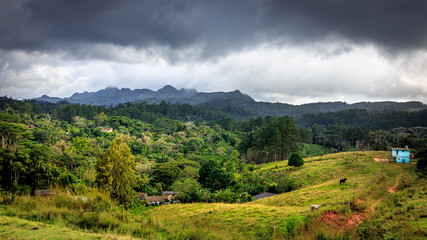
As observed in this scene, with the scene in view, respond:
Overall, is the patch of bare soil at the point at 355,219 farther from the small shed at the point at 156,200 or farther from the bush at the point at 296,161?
the bush at the point at 296,161

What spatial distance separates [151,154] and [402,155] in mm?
43800

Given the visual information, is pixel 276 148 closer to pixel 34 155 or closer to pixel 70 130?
pixel 34 155

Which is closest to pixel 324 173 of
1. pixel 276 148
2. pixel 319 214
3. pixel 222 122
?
pixel 276 148

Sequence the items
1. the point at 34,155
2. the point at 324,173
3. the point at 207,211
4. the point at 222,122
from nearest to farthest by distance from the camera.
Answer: the point at 207,211 < the point at 34,155 < the point at 324,173 < the point at 222,122

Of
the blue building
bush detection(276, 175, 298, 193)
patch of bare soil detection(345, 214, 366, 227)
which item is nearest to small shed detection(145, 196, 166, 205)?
bush detection(276, 175, 298, 193)

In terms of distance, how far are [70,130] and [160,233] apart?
6158cm

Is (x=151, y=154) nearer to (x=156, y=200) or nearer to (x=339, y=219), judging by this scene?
(x=156, y=200)

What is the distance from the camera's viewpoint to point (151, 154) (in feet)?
163

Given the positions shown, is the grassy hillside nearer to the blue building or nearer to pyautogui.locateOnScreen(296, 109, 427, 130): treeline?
the blue building

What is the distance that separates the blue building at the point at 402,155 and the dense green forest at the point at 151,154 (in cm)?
454

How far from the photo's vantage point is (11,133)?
1172 inches

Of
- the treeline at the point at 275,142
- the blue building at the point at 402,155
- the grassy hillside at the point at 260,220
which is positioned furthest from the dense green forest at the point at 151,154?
the blue building at the point at 402,155

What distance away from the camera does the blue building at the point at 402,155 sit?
2864 cm

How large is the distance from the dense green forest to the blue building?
4539mm
